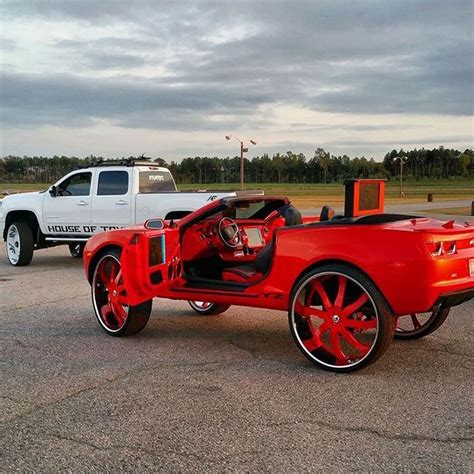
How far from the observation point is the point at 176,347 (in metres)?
5.88

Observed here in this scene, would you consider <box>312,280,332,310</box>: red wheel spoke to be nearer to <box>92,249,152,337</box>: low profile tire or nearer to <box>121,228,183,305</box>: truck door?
<box>121,228,183,305</box>: truck door

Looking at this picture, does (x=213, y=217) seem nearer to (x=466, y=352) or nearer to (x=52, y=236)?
(x=466, y=352)

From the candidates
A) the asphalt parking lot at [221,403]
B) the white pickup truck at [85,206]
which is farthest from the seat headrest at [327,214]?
the white pickup truck at [85,206]

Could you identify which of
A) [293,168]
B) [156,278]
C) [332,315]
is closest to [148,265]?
→ [156,278]

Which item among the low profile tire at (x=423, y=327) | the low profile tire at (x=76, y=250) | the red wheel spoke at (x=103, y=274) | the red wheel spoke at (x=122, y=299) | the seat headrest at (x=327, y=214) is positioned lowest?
the low profile tire at (x=76, y=250)

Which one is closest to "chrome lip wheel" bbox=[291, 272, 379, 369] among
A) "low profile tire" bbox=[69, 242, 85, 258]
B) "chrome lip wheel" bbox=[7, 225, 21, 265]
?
"chrome lip wheel" bbox=[7, 225, 21, 265]

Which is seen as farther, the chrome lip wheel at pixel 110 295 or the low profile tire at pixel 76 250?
the low profile tire at pixel 76 250

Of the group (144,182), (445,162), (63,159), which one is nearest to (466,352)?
(144,182)

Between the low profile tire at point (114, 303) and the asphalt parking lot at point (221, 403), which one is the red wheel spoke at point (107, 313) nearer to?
the low profile tire at point (114, 303)

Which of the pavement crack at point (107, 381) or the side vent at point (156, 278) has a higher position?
the side vent at point (156, 278)

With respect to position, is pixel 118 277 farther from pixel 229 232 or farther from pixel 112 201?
pixel 112 201

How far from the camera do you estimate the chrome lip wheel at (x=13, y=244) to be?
40.6 feet

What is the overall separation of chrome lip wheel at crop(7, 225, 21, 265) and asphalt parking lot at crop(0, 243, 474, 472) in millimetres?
5958

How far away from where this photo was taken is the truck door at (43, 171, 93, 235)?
1245 cm
